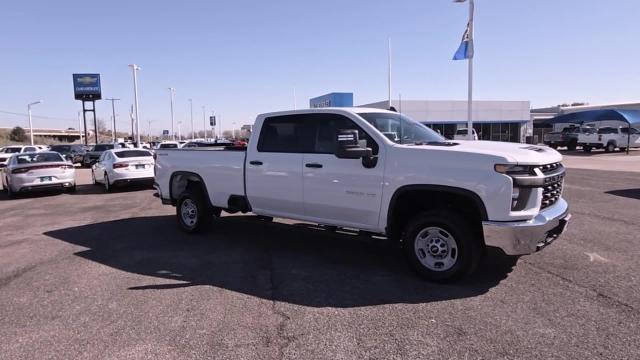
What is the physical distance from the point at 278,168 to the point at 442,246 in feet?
8.25

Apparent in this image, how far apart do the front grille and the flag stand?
60.3ft

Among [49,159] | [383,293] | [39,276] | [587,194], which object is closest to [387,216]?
[383,293]

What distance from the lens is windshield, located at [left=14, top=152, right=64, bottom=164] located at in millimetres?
15173

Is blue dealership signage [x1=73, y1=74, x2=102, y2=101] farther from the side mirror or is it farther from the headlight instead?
the headlight

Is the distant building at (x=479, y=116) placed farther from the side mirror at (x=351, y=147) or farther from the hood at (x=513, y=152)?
the side mirror at (x=351, y=147)

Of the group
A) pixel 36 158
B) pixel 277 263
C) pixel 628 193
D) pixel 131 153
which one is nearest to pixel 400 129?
pixel 277 263

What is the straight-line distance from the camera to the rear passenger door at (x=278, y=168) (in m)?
6.39

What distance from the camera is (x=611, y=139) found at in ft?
115

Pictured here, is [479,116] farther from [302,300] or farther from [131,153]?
[302,300]

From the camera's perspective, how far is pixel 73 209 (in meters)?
11.8

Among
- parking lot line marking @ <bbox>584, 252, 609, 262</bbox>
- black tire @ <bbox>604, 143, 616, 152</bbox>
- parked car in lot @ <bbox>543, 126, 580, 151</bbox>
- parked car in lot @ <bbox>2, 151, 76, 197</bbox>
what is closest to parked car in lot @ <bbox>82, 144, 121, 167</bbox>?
parked car in lot @ <bbox>2, 151, 76, 197</bbox>

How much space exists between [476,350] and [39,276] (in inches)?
205

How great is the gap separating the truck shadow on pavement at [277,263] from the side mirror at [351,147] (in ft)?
4.74

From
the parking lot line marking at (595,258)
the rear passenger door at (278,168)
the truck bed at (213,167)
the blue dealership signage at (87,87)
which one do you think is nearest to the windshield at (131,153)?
the truck bed at (213,167)
